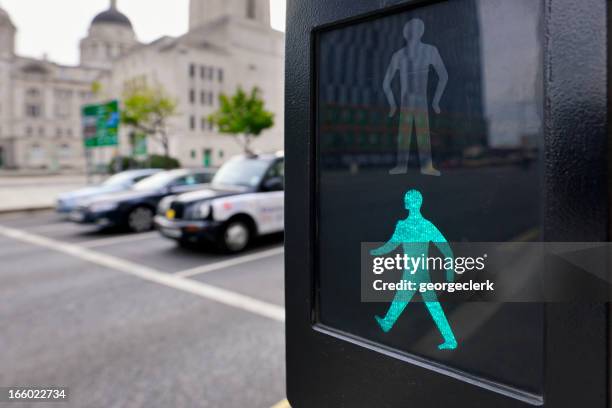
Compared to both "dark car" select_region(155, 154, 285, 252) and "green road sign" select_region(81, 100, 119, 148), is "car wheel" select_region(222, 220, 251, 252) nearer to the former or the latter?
"dark car" select_region(155, 154, 285, 252)

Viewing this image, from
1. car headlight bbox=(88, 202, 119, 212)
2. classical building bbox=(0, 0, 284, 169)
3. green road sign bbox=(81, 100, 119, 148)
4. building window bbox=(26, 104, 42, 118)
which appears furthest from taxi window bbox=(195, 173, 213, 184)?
building window bbox=(26, 104, 42, 118)

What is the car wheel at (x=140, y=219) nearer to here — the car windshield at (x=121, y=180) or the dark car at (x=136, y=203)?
the dark car at (x=136, y=203)

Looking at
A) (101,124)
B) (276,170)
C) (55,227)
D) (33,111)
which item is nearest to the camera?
(276,170)

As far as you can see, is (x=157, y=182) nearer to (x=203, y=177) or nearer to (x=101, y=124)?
(x=203, y=177)

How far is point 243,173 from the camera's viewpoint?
26.2ft

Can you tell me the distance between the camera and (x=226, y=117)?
35.6m

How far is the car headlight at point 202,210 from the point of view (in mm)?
7152

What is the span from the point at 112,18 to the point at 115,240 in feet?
257

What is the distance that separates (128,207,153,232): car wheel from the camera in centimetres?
973

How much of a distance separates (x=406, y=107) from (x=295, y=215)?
40 cm

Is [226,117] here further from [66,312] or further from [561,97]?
[561,97]

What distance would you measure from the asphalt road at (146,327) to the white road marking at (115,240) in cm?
96

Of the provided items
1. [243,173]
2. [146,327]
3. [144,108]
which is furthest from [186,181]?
[144,108]

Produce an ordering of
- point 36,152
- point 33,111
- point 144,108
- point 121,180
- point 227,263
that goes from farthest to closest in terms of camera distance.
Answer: point 33,111
point 36,152
point 144,108
point 121,180
point 227,263
